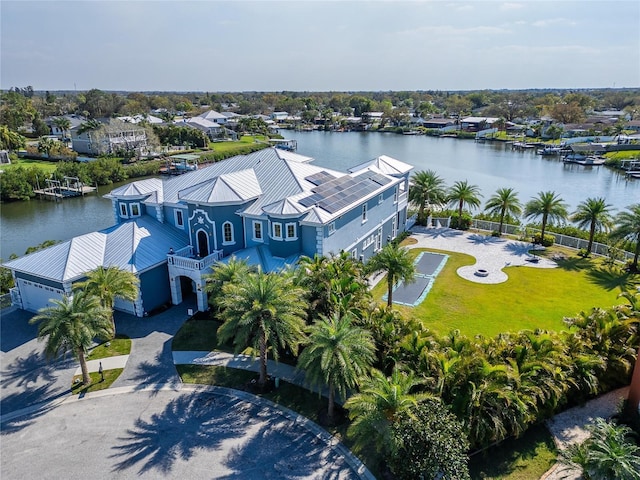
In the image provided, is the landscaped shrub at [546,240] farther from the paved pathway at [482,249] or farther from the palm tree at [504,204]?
the palm tree at [504,204]

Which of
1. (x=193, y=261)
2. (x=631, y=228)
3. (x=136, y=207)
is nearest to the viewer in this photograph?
(x=193, y=261)

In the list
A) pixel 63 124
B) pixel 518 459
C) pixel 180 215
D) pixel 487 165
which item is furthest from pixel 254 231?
pixel 63 124

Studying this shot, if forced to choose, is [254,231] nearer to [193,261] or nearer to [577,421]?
[193,261]

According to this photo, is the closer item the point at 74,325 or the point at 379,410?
the point at 379,410

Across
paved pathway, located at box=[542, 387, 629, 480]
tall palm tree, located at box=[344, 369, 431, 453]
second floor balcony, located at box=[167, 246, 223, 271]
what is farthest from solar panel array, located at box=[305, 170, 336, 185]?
paved pathway, located at box=[542, 387, 629, 480]

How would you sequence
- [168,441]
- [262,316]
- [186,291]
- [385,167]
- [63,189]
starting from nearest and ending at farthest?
[168,441] → [262,316] → [186,291] → [385,167] → [63,189]

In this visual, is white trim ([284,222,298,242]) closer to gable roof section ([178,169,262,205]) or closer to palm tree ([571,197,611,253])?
gable roof section ([178,169,262,205])
